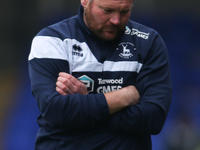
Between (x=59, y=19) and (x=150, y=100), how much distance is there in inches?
135

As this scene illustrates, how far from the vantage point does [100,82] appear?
7.35 ft

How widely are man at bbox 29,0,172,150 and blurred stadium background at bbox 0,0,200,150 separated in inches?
106

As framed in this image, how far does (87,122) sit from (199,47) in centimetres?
370

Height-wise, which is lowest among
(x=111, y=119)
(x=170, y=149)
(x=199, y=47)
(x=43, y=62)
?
(x=170, y=149)

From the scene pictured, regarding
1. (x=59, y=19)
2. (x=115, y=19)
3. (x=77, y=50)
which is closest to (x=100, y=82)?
(x=77, y=50)

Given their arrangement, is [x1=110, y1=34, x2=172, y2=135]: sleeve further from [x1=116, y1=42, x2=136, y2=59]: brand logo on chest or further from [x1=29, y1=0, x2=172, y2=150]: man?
[x1=116, y1=42, x2=136, y2=59]: brand logo on chest

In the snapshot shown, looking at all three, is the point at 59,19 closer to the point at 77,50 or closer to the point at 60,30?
the point at 60,30

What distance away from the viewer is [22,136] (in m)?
4.86

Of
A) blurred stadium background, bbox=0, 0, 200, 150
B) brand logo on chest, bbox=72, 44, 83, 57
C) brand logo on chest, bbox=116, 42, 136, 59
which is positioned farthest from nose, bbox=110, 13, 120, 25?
blurred stadium background, bbox=0, 0, 200, 150

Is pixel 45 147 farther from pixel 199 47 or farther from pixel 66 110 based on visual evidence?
pixel 199 47

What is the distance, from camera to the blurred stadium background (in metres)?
4.94

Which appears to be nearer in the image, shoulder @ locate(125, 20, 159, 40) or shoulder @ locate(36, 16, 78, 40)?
shoulder @ locate(36, 16, 78, 40)

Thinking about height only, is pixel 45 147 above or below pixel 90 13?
below

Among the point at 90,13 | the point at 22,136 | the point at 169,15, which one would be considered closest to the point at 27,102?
the point at 22,136
